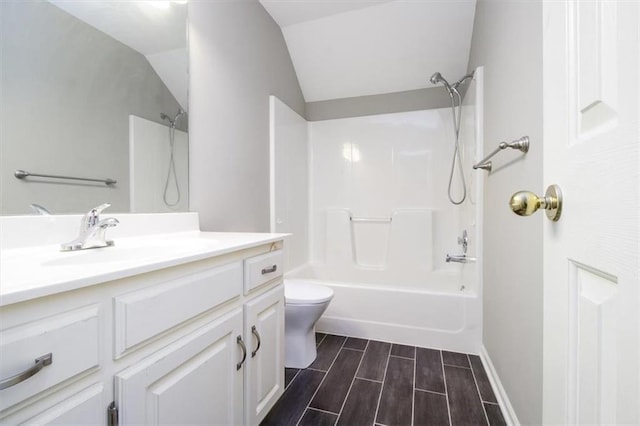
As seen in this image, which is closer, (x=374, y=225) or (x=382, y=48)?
(x=382, y=48)

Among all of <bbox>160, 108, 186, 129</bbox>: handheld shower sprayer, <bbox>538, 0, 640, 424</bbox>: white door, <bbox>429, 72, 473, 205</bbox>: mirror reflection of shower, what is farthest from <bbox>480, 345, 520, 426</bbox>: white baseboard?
<bbox>160, 108, 186, 129</bbox>: handheld shower sprayer

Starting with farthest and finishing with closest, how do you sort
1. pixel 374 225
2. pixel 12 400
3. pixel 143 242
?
pixel 374 225
pixel 143 242
pixel 12 400

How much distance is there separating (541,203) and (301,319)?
139cm

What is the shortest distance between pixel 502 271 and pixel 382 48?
1952mm

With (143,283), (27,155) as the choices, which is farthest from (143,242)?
(143,283)

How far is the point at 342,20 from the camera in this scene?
7.10ft

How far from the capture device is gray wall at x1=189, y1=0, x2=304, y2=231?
1479 millimetres

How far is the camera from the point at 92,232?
0.93 metres

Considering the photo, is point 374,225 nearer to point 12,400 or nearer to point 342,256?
point 342,256

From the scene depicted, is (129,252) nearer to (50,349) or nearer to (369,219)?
(50,349)

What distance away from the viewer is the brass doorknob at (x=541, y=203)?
475 mm

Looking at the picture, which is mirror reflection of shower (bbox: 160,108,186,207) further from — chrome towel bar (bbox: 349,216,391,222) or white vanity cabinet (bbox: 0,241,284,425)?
chrome towel bar (bbox: 349,216,391,222)

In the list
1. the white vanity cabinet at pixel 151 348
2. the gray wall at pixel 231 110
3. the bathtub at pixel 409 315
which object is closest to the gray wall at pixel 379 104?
the gray wall at pixel 231 110

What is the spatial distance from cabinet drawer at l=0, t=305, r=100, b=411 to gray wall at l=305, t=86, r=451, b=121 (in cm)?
267
